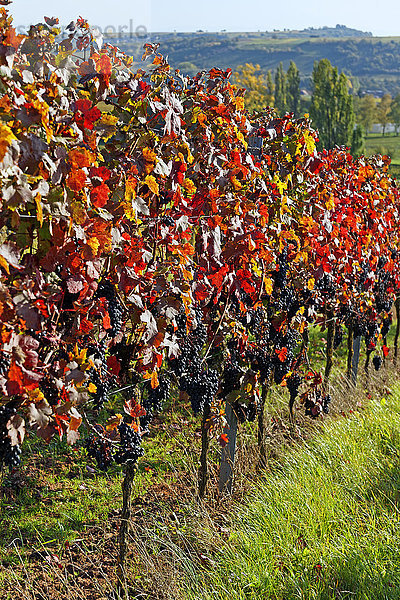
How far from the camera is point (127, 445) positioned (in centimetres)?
261

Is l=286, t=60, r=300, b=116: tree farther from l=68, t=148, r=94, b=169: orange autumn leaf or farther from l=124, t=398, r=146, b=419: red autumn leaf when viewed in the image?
l=68, t=148, r=94, b=169: orange autumn leaf

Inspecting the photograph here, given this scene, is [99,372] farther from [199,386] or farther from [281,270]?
[281,270]

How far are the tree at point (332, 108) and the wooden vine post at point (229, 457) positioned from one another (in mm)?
31832

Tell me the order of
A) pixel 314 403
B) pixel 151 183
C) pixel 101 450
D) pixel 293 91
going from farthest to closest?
pixel 293 91 → pixel 314 403 → pixel 101 450 → pixel 151 183

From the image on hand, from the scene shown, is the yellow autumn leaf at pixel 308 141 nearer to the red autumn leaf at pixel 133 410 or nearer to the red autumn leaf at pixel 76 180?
the red autumn leaf at pixel 133 410

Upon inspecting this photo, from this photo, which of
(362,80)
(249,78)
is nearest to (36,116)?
(249,78)

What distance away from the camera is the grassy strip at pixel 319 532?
2.85m

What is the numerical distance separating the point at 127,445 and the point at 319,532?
1333 millimetres

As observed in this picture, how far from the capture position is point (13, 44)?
5.20ft

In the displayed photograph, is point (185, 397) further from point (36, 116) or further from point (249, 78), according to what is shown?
point (249, 78)

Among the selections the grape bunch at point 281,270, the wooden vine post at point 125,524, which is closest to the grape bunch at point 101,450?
the wooden vine post at point 125,524

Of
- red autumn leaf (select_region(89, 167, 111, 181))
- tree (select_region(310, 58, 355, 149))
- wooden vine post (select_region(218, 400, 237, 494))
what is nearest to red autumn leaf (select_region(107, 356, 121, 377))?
red autumn leaf (select_region(89, 167, 111, 181))

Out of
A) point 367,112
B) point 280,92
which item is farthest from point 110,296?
point 367,112

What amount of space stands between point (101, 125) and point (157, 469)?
2849mm
